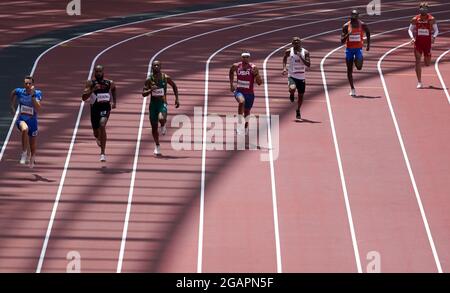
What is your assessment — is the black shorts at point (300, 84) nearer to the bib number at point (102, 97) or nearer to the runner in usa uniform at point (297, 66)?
the runner in usa uniform at point (297, 66)

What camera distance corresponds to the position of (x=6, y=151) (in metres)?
25.0

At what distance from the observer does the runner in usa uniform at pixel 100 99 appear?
23.8m

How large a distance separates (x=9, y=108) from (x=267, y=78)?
5.45 m

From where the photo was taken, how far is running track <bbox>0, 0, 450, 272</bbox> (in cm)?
2070

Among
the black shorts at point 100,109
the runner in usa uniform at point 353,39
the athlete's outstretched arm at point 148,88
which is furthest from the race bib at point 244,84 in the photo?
the runner in usa uniform at point 353,39

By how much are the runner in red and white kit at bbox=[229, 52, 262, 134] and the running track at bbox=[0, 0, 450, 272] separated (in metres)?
0.87

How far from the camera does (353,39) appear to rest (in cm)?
2827

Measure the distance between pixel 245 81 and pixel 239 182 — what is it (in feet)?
8.58

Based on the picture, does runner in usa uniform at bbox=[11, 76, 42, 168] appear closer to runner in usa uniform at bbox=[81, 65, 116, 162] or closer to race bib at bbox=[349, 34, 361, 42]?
runner in usa uniform at bbox=[81, 65, 116, 162]

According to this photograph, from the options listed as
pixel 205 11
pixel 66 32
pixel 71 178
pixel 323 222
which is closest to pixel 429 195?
pixel 323 222

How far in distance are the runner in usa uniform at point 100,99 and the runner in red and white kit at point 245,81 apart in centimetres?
241

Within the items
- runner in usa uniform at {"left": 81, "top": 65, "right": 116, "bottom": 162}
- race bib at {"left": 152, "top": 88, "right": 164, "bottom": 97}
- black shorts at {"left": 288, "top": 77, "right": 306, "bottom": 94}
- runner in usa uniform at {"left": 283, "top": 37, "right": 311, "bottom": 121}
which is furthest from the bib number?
black shorts at {"left": 288, "top": 77, "right": 306, "bottom": 94}

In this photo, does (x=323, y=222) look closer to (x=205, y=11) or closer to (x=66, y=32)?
(x=66, y=32)

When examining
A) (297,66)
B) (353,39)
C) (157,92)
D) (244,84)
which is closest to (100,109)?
(157,92)
